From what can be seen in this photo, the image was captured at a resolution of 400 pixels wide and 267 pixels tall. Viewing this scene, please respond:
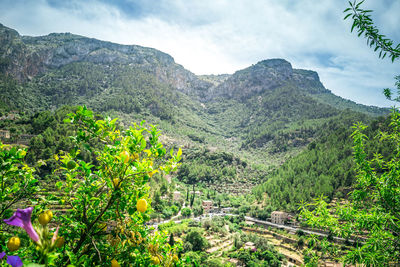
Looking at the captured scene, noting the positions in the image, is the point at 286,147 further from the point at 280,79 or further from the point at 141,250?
the point at 141,250

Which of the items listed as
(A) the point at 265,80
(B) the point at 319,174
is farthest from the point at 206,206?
(A) the point at 265,80

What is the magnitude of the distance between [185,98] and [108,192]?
153403 millimetres

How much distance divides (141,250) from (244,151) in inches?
4287

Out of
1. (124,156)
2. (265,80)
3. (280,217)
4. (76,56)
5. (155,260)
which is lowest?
(280,217)

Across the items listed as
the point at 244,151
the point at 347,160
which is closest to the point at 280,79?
the point at 244,151

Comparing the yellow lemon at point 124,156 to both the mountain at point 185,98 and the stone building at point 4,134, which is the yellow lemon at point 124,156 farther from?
the mountain at point 185,98

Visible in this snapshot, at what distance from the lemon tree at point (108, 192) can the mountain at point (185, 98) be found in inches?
2668

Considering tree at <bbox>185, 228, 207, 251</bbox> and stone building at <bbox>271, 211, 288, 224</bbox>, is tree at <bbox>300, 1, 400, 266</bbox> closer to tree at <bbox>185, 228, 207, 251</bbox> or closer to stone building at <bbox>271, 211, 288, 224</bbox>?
tree at <bbox>185, 228, 207, 251</bbox>

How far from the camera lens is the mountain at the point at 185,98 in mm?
84875

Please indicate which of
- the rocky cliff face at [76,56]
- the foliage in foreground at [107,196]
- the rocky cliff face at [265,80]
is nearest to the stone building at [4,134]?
the foliage in foreground at [107,196]

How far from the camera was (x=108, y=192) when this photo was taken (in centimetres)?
148

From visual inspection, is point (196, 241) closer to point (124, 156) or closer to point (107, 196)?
point (107, 196)

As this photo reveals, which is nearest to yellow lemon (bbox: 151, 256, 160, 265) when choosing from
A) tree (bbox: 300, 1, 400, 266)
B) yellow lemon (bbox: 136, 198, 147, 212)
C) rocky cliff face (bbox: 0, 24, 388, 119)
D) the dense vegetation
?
yellow lemon (bbox: 136, 198, 147, 212)

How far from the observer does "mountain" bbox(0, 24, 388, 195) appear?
84875 mm
